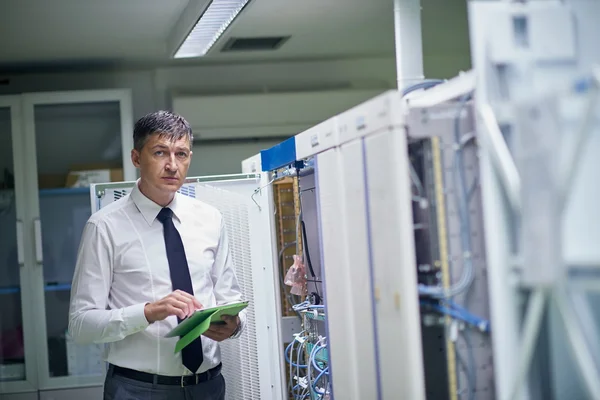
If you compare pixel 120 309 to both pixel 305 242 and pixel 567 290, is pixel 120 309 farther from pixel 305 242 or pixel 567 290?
pixel 567 290

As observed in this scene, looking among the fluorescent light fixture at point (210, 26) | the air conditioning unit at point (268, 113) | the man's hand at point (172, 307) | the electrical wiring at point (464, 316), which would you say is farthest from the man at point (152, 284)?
the air conditioning unit at point (268, 113)

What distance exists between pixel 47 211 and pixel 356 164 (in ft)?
12.5

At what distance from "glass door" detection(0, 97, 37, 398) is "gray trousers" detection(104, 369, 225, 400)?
260 cm

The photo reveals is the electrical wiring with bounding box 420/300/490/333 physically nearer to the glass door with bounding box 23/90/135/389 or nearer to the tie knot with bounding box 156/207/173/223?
the tie knot with bounding box 156/207/173/223

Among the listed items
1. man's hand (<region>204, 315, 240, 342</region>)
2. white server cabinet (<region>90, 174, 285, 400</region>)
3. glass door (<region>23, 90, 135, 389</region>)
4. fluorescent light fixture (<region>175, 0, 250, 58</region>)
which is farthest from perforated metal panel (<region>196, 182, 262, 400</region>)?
glass door (<region>23, 90, 135, 389</region>)

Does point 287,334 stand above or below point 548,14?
below

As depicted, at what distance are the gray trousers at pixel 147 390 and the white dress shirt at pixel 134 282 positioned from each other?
5 cm

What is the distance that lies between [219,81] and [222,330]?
3.37 metres

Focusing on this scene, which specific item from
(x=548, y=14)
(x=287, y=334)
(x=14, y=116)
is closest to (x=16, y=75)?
(x=14, y=116)

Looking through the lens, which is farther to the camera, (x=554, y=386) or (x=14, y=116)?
(x=14, y=116)

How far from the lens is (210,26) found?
4285 millimetres

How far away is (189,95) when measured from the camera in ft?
19.1

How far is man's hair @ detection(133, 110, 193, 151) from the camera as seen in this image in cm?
291

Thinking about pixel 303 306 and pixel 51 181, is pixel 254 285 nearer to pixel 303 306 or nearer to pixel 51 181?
pixel 303 306
